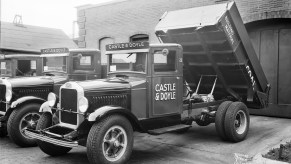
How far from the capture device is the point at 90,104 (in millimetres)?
5301

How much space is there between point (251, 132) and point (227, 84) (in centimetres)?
125

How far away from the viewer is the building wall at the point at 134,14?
977cm

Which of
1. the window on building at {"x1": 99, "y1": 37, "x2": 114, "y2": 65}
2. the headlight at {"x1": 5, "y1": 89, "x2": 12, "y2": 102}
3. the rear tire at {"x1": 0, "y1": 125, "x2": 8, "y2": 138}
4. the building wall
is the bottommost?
the rear tire at {"x1": 0, "y1": 125, "x2": 8, "y2": 138}

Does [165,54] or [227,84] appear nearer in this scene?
[165,54]

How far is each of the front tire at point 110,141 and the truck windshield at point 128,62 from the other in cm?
118

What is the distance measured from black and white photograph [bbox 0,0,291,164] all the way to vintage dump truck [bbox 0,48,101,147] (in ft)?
0.07

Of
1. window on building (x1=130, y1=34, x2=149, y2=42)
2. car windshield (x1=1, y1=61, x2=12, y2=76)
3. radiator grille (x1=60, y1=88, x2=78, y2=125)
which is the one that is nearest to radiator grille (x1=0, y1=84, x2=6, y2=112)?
car windshield (x1=1, y1=61, x2=12, y2=76)

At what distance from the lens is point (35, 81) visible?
24.4ft

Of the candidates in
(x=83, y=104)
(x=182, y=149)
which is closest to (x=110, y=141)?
(x=83, y=104)

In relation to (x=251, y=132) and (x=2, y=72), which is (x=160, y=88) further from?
(x=2, y=72)

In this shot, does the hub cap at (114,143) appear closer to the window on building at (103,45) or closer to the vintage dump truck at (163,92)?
the vintage dump truck at (163,92)

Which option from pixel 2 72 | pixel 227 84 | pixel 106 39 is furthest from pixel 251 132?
pixel 106 39

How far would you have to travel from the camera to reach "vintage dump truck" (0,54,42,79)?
8.68 m

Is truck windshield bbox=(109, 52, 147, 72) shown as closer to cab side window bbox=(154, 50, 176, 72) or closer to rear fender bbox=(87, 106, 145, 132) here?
cab side window bbox=(154, 50, 176, 72)
